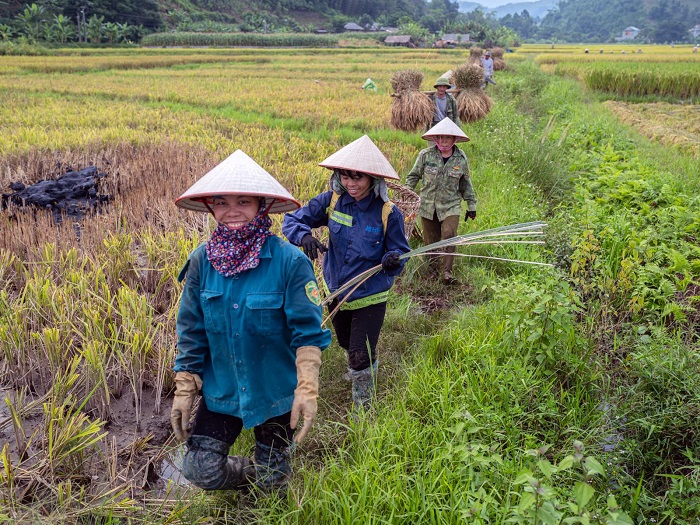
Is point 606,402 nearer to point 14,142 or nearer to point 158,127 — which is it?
point 14,142

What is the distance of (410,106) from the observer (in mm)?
8883

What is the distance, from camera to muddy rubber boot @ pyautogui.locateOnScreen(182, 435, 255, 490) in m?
1.94

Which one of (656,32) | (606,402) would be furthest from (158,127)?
(656,32)

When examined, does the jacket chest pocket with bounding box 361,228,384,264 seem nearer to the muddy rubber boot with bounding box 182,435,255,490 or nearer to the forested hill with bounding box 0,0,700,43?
the muddy rubber boot with bounding box 182,435,255,490

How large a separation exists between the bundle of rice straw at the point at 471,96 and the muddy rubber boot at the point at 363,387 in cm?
837

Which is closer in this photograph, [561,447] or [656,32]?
[561,447]

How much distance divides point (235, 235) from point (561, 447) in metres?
1.91

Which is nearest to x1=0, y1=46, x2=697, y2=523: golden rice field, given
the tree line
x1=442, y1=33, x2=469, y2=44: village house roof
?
x1=442, y1=33, x2=469, y2=44: village house roof

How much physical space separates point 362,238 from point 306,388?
1.10m

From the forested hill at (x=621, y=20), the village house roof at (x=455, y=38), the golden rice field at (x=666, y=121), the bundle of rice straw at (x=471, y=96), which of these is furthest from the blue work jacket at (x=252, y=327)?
the forested hill at (x=621, y=20)

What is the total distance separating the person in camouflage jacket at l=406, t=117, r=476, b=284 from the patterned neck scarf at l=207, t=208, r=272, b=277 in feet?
8.74

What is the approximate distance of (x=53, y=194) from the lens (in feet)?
18.6

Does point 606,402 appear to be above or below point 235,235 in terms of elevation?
below

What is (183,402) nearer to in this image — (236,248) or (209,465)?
(209,465)
